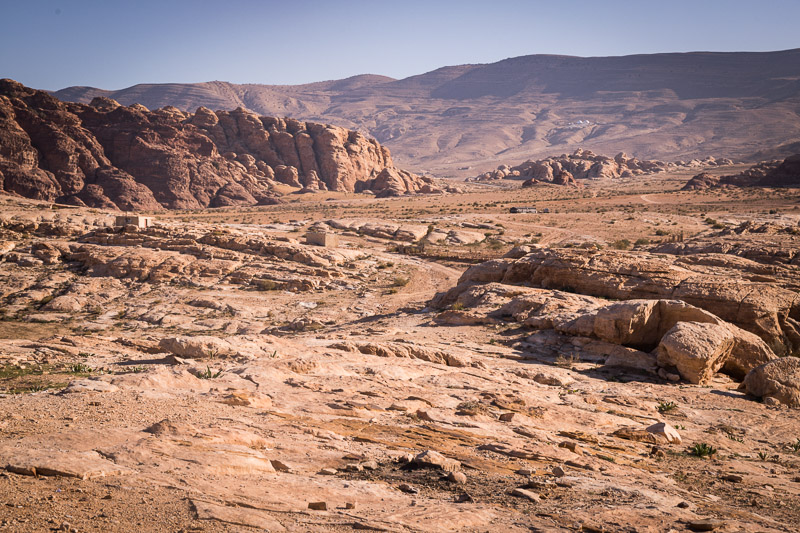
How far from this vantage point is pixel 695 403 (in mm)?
11211

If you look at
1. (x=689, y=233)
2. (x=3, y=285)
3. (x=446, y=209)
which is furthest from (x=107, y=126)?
(x=689, y=233)

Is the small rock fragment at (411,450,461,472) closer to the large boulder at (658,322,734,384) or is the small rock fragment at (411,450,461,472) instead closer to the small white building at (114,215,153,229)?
the large boulder at (658,322,734,384)

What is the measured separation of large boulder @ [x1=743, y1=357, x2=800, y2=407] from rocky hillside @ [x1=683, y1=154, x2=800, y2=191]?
245ft

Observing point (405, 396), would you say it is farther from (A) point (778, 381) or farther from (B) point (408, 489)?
(A) point (778, 381)

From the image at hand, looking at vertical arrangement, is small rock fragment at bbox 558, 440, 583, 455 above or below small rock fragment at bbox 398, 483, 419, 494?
below

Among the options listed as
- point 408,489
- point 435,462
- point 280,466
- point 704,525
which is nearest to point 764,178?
point 704,525

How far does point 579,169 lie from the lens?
11606 cm

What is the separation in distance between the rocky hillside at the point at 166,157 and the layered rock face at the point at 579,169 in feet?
82.1

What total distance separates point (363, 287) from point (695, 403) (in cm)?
1938

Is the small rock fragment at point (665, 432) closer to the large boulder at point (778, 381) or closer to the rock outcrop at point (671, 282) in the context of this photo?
the large boulder at point (778, 381)

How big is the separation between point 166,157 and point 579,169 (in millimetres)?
80042

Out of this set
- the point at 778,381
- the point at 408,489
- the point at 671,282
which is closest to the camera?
the point at 408,489

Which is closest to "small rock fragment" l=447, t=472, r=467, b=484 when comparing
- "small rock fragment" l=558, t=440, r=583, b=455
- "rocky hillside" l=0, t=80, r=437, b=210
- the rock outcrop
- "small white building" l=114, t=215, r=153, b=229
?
"small rock fragment" l=558, t=440, r=583, b=455

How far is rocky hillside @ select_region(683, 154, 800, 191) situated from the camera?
2914 inches
